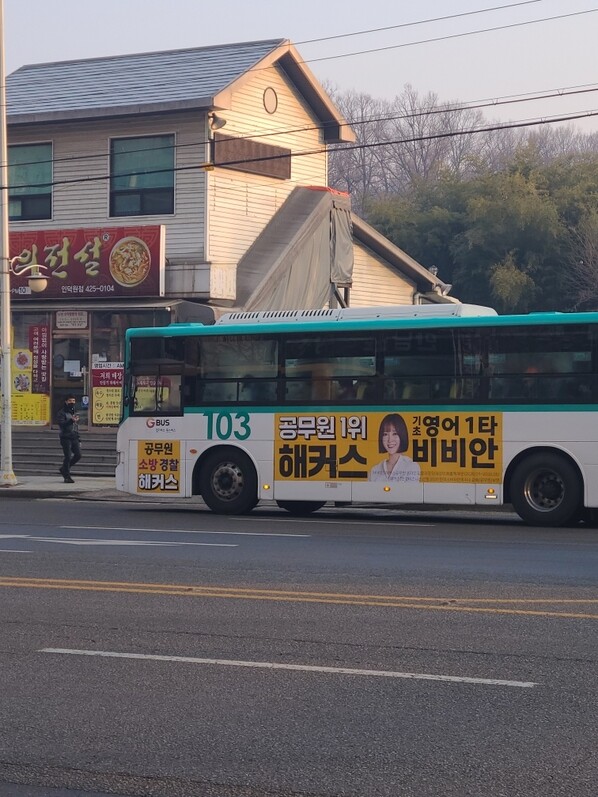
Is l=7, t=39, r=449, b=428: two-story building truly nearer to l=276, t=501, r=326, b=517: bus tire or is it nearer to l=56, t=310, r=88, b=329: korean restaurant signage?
l=56, t=310, r=88, b=329: korean restaurant signage

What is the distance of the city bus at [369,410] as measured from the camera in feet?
56.3

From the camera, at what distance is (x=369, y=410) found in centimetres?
1822

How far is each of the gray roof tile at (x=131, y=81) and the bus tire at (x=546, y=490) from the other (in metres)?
13.7

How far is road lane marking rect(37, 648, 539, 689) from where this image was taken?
23.6 feet

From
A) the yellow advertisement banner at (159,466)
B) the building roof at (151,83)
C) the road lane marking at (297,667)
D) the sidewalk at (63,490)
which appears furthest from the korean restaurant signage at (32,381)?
the road lane marking at (297,667)

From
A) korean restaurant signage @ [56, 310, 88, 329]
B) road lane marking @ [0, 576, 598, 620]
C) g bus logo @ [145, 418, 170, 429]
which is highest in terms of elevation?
korean restaurant signage @ [56, 310, 88, 329]

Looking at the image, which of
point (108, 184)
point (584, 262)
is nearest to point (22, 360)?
point (108, 184)

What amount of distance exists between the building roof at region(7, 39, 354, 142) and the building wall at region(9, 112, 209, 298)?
1.50 feet

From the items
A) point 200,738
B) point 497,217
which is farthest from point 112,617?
point 497,217

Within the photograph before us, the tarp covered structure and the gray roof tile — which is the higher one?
the gray roof tile

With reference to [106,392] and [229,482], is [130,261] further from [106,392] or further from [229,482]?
[229,482]

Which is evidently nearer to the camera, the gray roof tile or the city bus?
the city bus

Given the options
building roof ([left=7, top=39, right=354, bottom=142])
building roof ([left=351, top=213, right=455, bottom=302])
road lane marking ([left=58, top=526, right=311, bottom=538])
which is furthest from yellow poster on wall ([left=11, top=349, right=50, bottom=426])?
road lane marking ([left=58, top=526, right=311, bottom=538])

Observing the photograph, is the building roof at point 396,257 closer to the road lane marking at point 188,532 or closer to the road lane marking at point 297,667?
the road lane marking at point 188,532
